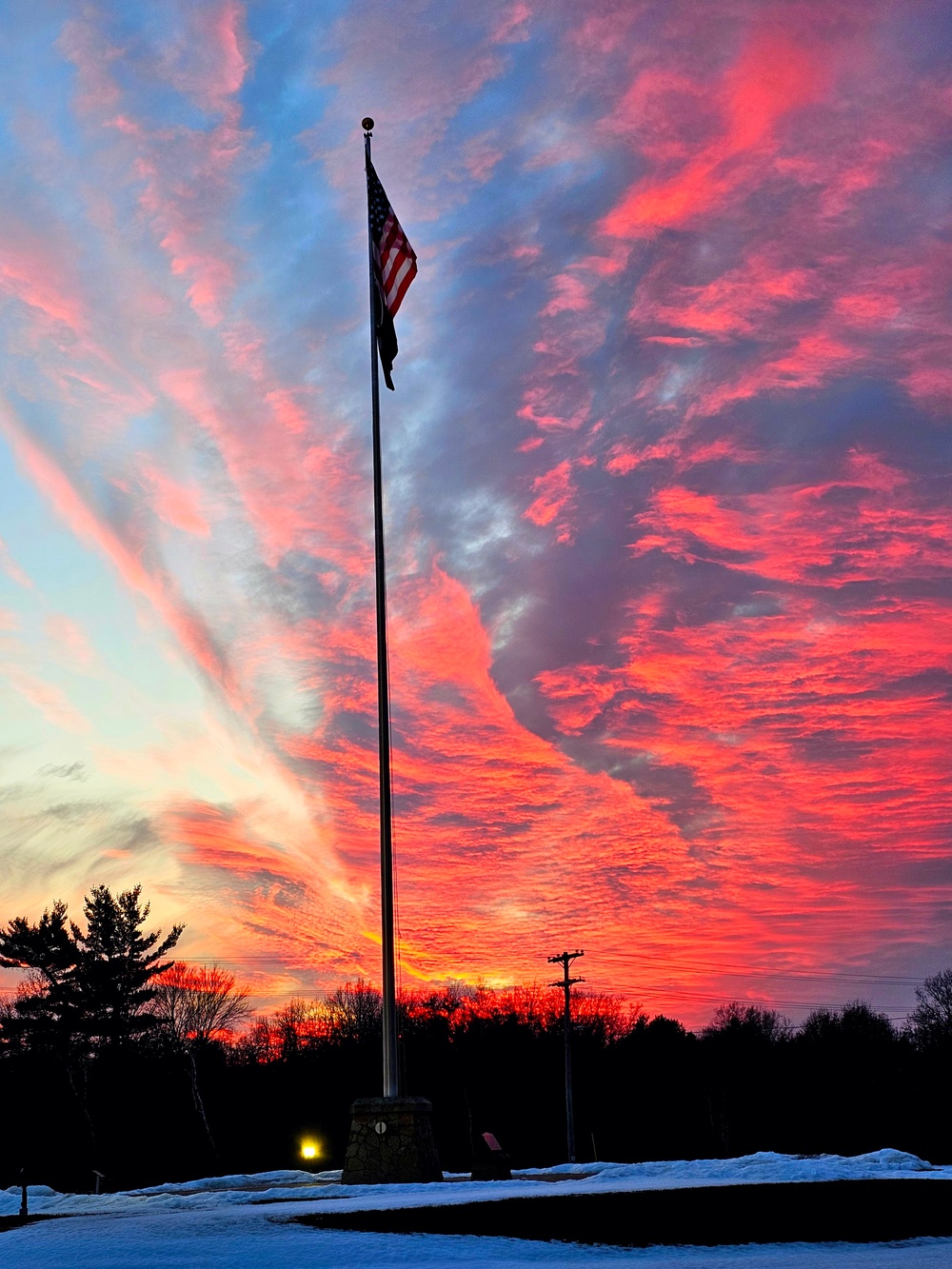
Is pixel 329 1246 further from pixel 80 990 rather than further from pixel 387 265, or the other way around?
pixel 80 990

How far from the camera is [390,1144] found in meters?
18.2

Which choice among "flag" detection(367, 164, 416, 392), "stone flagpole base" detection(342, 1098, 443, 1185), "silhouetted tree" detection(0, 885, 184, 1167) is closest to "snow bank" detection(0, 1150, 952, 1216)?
"stone flagpole base" detection(342, 1098, 443, 1185)

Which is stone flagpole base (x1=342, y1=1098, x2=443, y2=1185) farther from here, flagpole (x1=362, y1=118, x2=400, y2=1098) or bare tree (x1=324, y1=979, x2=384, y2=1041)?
bare tree (x1=324, y1=979, x2=384, y2=1041)

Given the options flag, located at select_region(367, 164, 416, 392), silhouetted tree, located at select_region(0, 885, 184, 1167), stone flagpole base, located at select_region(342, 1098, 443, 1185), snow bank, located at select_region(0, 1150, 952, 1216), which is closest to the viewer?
snow bank, located at select_region(0, 1150, 952, 1216)

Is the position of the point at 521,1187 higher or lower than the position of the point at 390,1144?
lower

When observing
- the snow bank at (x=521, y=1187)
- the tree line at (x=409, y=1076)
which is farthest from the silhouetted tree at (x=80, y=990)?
the snow bank at (x=521, y=1187)

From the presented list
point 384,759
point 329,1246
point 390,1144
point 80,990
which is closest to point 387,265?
point 384,759

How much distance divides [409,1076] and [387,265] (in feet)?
201

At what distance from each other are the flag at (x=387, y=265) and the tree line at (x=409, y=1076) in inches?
1617

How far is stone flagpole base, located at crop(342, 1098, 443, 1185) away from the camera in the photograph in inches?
711

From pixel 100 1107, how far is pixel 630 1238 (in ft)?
167

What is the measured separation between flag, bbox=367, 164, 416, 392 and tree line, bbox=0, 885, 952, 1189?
41.1 metres

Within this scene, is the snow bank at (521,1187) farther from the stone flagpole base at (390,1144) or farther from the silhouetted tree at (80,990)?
the silhouetted tree at (80,990)

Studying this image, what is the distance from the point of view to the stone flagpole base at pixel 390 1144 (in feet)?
59.3
